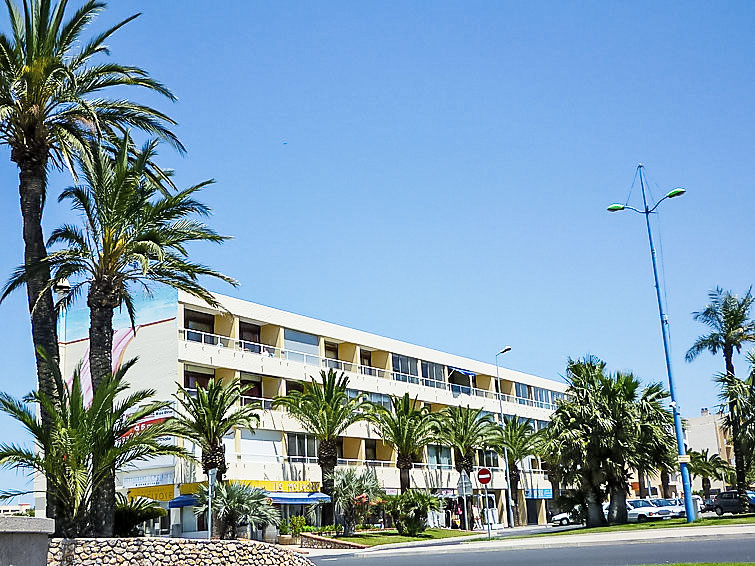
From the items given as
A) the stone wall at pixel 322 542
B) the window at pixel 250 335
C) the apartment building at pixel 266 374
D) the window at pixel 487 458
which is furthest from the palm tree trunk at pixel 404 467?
the window at pixel 487 458

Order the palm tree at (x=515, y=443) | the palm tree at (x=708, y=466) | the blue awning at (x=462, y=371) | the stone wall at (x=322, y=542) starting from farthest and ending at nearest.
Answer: the palm tree at (x=708, y=466), the blue awning at (x=462, y=371), the palm tree at (x=515, y=443), the stone wall at (x=322, y=542)

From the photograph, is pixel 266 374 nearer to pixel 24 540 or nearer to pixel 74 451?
pixel 74 451

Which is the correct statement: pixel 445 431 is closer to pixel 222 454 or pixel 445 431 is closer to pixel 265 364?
pixel 265 364

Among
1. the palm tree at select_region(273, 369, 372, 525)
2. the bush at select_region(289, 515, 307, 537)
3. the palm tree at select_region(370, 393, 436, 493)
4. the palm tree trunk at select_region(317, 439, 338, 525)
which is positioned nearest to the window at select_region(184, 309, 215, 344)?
the palm tree at select_region(273, 369, 372, 525)

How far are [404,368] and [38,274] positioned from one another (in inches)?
1796

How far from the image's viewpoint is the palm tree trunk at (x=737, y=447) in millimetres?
40500

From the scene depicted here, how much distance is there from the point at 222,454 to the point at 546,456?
15.9 meters

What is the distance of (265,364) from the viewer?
1988 inches

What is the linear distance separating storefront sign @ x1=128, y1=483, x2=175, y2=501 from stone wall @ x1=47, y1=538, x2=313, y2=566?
1007 inches

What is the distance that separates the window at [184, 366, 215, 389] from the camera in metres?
46.9

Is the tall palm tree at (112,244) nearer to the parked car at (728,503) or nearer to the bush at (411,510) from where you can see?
the bush at (411,510)

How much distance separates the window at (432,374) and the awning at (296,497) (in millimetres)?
19869

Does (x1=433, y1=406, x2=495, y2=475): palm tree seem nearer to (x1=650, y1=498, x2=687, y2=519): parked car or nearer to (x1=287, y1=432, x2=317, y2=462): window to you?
(x1=287, y1=432, x2=317, y2=462): window

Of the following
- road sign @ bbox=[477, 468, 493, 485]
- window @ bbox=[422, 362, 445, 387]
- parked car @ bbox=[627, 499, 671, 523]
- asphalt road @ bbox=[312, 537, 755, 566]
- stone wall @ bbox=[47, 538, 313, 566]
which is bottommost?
parked car @ bbox=[627, 499, 671, 523]
